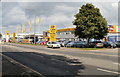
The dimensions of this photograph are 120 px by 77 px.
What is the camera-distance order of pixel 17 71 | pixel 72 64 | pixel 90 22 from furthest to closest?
pixel 90 22, pixel 72 64, pixel 17 71

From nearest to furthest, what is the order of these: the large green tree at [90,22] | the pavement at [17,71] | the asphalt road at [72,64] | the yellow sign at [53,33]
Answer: the pavement at [17,71]
the asphalt road at [72,64]
the large green tree at [90,22]
the yellow sign at [53,33]

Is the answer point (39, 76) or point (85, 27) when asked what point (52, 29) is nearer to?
point (85, 27)

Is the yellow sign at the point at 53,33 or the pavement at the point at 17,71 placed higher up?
the yellow sign at the point at 53,33

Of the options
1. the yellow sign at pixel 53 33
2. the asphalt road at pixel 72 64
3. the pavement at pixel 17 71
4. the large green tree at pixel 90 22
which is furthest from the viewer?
the yellow sign at pixel 53 33

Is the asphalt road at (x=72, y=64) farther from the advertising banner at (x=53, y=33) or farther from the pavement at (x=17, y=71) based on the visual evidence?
the advertising banner at (x=53, y=33)

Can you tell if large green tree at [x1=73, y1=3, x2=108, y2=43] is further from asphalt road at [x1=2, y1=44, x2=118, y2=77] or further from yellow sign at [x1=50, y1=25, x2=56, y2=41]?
asphalt road at [x1=2, y1=44, x2=118, y2=77]

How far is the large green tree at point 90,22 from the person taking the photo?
3441 centimetres

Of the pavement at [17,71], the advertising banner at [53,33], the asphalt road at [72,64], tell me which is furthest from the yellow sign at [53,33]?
the pavement at [17,71]

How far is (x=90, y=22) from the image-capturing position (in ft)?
113

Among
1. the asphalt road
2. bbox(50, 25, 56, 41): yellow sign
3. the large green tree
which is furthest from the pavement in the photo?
bbox(50, 25, 56, 41): yellow sign

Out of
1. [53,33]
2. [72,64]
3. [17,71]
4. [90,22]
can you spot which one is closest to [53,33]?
[53,33]

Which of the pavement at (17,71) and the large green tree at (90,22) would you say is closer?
the pavement at (17,71)

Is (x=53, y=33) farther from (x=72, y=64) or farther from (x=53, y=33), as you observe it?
(x=72, y=64)

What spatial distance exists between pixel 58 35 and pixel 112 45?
56096 millimetres
